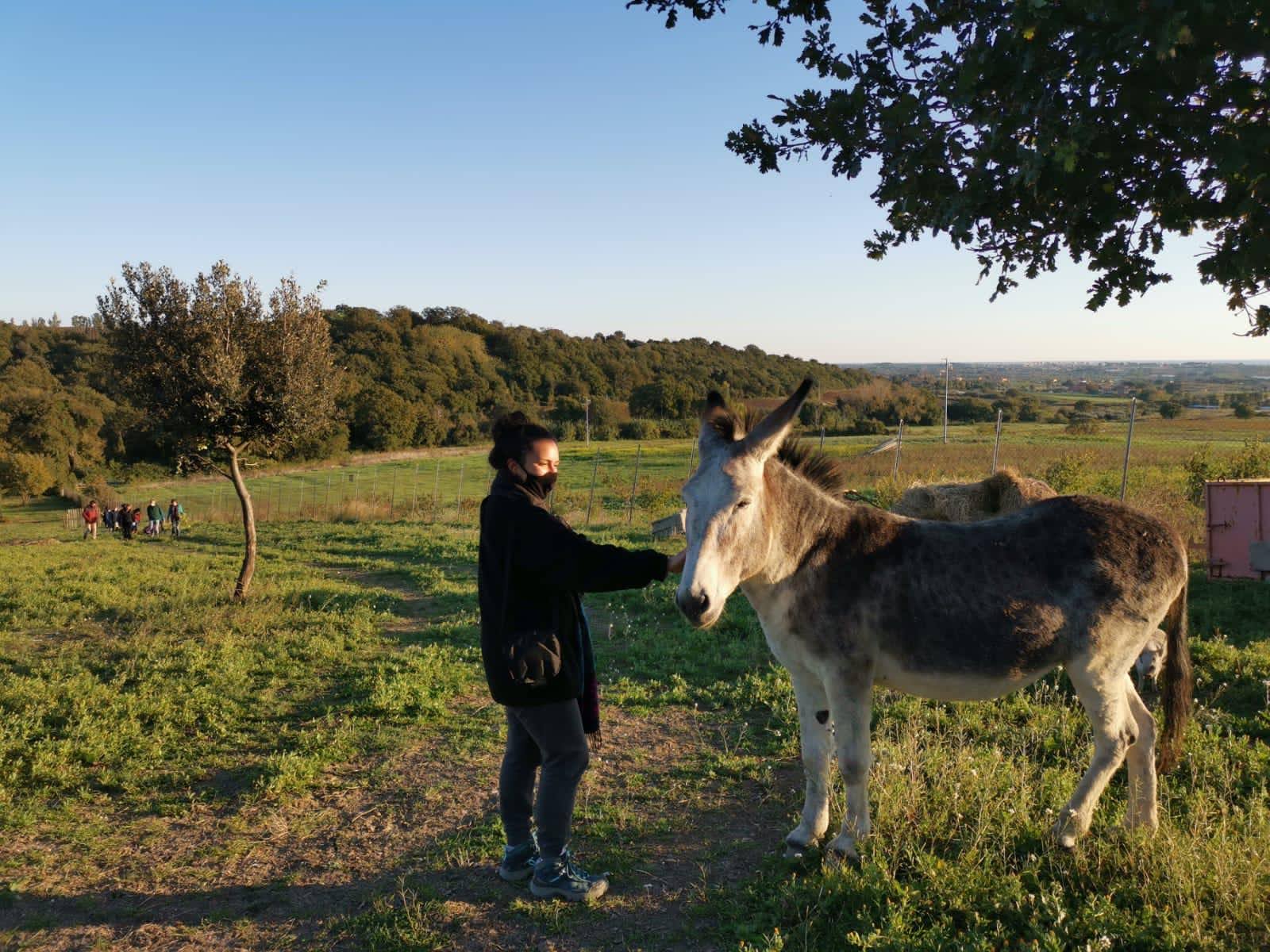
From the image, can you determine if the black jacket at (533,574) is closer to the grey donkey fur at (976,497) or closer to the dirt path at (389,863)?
the dirt path at (389,863)

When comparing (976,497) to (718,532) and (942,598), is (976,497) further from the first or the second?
(718,532)

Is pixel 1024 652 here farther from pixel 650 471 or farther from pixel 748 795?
pixel 650 471

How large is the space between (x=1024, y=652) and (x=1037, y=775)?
183cm

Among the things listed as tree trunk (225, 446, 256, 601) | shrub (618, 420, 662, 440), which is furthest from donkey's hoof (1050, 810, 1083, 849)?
shrub (618, 420, 662, 440)

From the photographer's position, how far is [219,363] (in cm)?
1226

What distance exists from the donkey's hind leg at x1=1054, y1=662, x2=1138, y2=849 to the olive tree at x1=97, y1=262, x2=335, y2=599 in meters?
12.0

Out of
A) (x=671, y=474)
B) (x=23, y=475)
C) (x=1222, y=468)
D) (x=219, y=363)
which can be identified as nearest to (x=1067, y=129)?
(x=219, y=363)

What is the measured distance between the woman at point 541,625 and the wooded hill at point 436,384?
34.2 meters

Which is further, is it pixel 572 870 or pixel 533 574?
pixel 572 870

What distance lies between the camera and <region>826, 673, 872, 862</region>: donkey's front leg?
3.87m

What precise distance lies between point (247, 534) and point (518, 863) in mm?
10748

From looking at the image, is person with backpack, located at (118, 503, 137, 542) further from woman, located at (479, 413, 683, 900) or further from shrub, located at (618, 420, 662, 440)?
shrub, located at (618, 420, 662, 440)

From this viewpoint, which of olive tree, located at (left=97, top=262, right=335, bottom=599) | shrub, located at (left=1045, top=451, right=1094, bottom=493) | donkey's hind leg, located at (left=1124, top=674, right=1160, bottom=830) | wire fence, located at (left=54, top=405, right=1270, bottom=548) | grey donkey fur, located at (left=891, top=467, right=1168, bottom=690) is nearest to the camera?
donkey's hind leg, located at (left=1124, top=674, right=1160, bottom=830)

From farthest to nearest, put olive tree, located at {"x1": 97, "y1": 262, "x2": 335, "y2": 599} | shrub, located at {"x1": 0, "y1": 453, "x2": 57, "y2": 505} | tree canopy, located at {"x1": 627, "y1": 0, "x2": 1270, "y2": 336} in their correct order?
shrub, located at {"x1": 0, "y1": 453, "x2": 57, "y2": 505} → olive tree, located at {"x1": 97, "y1": 262, "x2": 335, "y2": 599} → tree canopy, located at {"x1": 627, "y1": 0, "x2": 1270, "y2": 336}
